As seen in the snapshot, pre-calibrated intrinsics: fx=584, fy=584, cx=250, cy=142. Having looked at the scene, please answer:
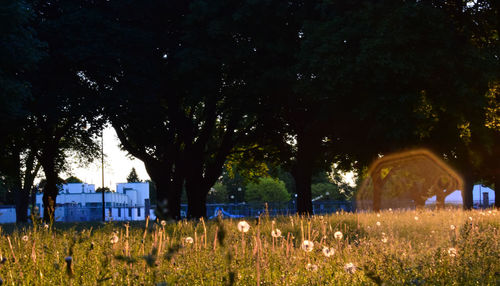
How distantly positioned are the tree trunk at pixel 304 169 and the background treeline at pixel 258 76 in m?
0.06

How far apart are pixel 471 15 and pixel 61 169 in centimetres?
2893

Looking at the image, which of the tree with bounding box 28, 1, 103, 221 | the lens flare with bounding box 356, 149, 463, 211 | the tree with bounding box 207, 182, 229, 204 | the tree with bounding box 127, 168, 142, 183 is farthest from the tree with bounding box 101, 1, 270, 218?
the tree with bounding box 127, 168, 142, 183

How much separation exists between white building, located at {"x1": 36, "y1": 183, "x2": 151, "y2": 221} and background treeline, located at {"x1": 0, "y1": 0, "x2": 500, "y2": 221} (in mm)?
40524

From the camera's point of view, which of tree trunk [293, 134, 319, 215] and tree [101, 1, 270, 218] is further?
tree trunk [293, 134, 319, 215]

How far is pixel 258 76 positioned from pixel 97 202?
68837mm

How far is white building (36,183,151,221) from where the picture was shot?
72812mm

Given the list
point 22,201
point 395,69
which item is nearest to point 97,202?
point 22,201

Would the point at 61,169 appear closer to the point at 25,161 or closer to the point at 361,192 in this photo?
the point at 25,161

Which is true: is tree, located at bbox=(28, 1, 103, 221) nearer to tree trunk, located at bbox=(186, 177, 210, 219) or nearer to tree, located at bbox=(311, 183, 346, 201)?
tree trunk, located at bbox=(186, 177, 210, 219)

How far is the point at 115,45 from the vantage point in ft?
84.1

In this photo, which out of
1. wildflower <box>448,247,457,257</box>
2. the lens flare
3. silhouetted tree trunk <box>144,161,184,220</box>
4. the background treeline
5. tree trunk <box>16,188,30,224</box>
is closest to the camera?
Result: wildflower <box>448,247,457,257</box>

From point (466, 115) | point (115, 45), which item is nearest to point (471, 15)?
point (466, 115)

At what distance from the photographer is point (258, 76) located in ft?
80.4

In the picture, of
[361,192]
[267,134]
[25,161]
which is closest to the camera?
[267,134]
